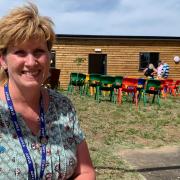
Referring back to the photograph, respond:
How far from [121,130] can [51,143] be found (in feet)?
22.9

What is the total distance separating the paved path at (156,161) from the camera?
5.64 metres

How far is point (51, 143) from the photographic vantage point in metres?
2.03

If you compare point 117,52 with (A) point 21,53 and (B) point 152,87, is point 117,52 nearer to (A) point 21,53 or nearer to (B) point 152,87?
(B) point 152,87

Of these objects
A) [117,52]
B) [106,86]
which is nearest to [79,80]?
[106,86]

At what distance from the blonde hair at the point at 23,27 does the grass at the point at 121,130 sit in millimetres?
3589

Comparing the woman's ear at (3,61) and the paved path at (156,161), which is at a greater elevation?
the woman's ear at (3,61)

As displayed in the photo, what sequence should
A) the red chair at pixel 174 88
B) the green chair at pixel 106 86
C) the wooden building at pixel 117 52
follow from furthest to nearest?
1. the wooden building at pixel 117 52
2. the red chair at pixel 174 88
3. the green chair at pixel 106 86

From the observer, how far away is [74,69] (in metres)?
23.3

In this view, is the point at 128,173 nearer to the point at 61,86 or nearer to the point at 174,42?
the point at 61,86

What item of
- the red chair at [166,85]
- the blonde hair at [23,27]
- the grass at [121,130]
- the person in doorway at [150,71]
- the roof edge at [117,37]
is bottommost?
the grass at [121,130]

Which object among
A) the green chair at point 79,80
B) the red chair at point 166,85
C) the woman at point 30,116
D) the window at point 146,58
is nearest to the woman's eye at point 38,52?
the woman at point 30,116

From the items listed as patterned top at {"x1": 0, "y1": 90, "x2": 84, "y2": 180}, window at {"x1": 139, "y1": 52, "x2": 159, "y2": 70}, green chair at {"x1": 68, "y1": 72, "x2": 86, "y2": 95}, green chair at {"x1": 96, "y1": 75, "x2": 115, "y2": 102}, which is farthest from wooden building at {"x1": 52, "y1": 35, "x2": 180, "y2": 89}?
patterned top at {"x1": 0, "y1": 90, "x2": 84, "y2": 180}

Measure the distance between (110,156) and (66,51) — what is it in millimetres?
16946

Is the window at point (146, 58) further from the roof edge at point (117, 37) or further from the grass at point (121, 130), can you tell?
the grass at point (121, 130)
